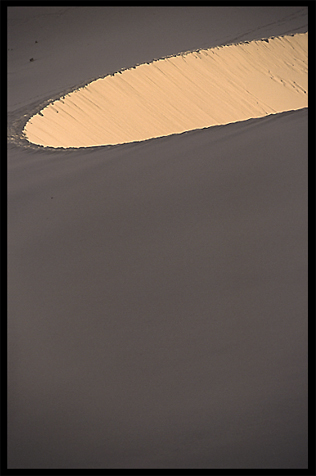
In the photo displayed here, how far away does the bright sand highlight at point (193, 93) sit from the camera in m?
2.90

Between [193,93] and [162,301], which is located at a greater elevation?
[193,93]

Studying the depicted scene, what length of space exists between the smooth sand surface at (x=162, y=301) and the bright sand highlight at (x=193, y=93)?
3.05 feet

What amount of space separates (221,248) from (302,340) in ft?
1.24

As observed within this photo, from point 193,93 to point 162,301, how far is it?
2.21 metres

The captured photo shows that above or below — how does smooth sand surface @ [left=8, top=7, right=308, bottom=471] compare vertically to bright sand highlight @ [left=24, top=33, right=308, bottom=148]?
below

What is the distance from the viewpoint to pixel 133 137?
9.70 ft

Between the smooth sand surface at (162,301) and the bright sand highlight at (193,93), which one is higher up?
the bright sand highlight at (193,93)

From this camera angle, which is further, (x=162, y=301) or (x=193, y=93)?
(x=193, y=93)

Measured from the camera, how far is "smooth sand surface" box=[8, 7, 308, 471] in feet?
3.59

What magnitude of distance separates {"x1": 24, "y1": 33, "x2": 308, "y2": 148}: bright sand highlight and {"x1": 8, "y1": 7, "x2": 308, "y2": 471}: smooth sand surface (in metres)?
0.93

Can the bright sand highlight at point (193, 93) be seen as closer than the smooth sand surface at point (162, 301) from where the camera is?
No

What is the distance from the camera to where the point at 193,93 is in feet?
10.4
